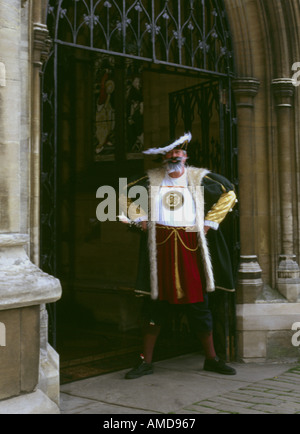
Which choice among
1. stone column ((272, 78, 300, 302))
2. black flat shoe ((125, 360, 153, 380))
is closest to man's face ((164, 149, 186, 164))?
stone column ((272, 78, 300, 302))

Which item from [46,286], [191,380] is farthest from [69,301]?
[46,286]

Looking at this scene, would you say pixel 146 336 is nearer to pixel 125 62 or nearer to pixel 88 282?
pixel 88 282

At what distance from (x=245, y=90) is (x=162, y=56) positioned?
2.99ft

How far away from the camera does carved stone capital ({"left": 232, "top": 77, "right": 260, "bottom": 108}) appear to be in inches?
237

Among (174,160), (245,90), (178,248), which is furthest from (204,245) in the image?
(245,90)

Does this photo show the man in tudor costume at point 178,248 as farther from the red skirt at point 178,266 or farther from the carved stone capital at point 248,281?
the carved stone capital at point 248,281

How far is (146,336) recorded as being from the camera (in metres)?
5.41

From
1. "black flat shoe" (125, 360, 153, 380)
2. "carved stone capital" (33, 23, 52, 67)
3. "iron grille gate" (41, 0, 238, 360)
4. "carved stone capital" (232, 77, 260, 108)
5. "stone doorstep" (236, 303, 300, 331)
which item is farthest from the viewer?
"carved stone capital" (232, 77, 260, 108)

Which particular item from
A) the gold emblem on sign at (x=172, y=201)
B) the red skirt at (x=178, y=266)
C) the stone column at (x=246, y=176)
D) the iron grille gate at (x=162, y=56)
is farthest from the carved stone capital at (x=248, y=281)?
the gold emblem on sign at (x=172, y=201)

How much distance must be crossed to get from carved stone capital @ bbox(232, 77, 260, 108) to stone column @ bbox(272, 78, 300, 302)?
0.71 feet

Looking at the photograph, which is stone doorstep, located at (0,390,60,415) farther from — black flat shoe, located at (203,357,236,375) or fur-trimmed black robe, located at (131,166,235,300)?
black flat shoe, located at (203,357,236,375)

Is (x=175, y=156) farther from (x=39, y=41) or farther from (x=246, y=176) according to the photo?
(x=39, y=41)

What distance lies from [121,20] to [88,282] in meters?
4.06

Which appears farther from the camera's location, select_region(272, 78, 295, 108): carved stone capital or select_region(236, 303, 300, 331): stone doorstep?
select_region(272, 78, 295, 108): carved stone capital
